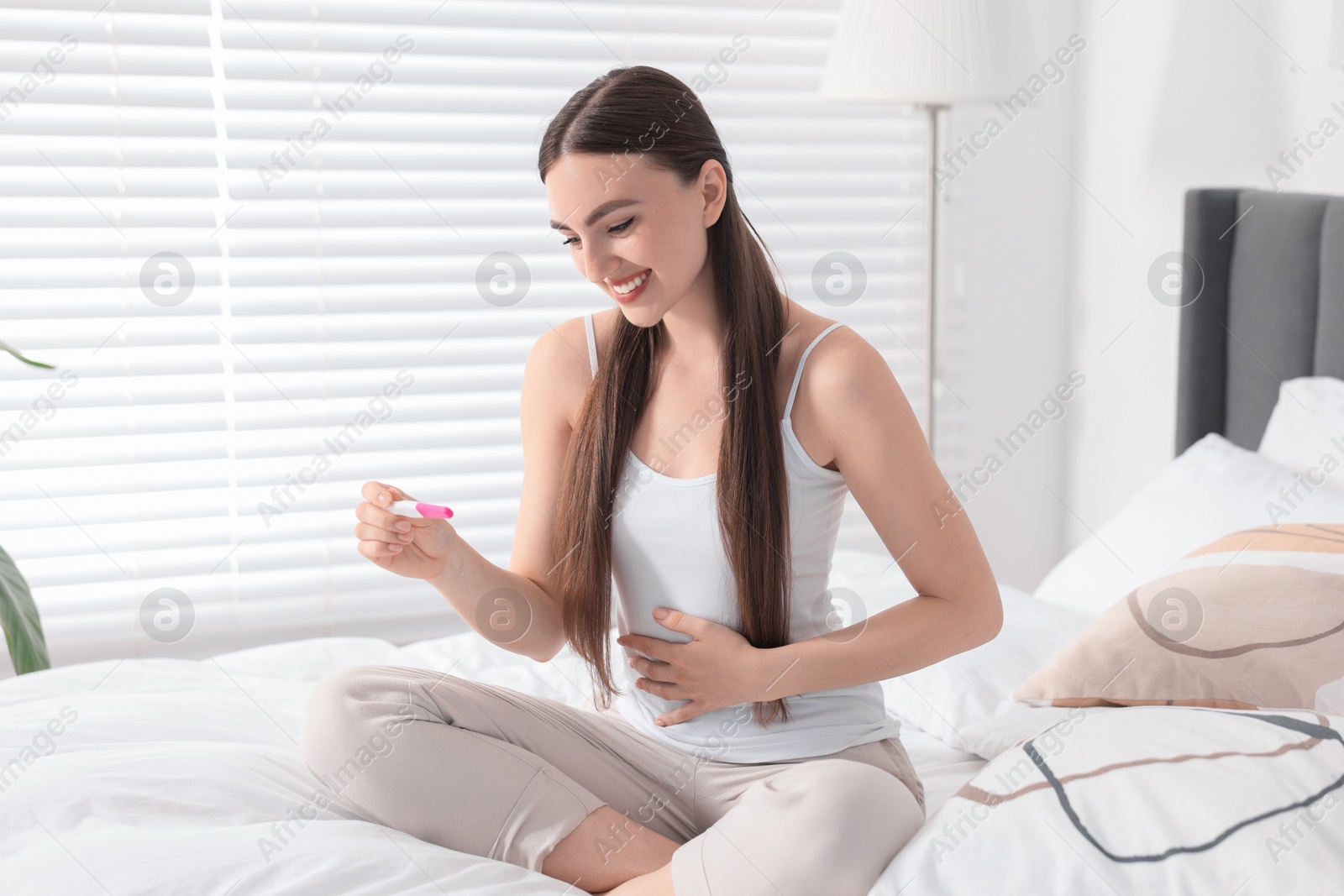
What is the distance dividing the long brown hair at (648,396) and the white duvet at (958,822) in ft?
0.90

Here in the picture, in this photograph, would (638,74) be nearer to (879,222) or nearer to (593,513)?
(593,513)

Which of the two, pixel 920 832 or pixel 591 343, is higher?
pixel 591 343

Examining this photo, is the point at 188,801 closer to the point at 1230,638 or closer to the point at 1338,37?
the point at 1230,638

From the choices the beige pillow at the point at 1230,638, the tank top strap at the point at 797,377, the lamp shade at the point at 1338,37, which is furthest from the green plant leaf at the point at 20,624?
the lamp shade at the point at 1338,37

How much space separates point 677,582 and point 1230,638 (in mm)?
564

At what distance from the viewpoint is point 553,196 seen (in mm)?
1065

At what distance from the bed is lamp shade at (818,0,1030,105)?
62 cm

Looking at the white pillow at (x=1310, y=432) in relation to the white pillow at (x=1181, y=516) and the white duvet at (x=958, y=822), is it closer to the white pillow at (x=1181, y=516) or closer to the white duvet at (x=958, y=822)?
the white pillow at (x=1181, y=516)

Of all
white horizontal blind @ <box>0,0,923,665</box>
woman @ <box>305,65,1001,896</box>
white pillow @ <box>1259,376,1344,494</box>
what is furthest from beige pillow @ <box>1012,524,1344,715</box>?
white horizontal blind @ <box>0,0,923,665</box>

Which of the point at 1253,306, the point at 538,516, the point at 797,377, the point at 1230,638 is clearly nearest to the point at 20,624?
the point at 538,516

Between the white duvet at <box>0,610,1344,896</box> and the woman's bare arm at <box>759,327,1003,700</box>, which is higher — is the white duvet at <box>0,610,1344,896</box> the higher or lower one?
the lower one

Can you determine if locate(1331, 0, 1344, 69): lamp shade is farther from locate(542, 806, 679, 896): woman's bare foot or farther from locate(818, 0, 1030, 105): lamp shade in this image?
locate(542, 806, 679, 896): woman's bare foot

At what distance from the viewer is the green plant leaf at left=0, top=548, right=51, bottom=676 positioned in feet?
5.21

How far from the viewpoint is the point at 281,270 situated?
2090 millimetres
